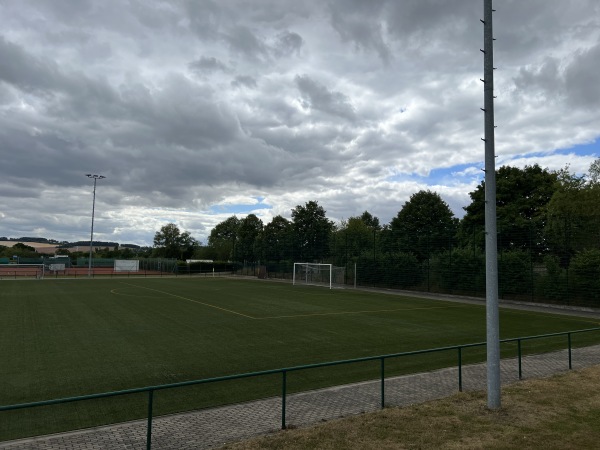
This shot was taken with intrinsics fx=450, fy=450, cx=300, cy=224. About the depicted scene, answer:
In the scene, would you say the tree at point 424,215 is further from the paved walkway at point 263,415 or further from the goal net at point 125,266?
the paved walkway at point 263,415

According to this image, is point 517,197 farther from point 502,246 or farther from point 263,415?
point 263,415

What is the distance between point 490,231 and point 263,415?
19.2ft

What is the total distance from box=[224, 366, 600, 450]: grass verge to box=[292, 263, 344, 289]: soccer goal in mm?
36721

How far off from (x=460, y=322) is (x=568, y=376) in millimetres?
11470

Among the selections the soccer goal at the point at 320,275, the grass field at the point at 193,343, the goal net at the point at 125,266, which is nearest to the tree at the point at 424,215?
the soccer goal at the point at 320,275

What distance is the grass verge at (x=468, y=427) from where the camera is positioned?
7.09 meters

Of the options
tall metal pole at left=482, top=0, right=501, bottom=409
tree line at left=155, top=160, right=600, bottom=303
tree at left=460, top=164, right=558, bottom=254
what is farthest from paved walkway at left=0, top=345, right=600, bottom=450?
tree at left=460, top=164, right=558, bottom=254

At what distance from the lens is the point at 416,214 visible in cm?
A: 7256

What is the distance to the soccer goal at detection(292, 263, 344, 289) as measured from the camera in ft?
161

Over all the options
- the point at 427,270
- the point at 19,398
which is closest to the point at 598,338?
the point at 19,398

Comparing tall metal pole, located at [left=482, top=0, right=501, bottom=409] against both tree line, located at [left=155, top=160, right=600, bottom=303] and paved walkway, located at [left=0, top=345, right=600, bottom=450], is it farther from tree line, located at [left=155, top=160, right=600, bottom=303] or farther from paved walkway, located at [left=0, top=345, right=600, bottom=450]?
tree line, located at [left=155, top=160, right=600, bottom=303]

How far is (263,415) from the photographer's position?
8.57 meters

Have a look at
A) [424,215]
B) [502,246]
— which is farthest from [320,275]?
[424,215]

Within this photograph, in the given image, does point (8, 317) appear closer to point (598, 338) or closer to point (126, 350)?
point (126, 350)
